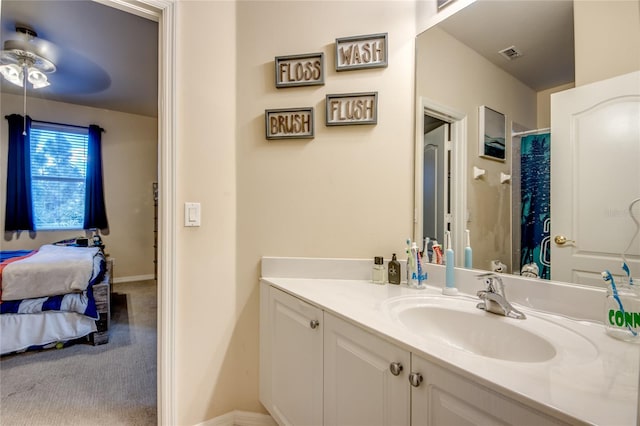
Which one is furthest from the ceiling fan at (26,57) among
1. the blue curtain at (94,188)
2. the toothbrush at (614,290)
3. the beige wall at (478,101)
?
the toothbrush at (614,290)

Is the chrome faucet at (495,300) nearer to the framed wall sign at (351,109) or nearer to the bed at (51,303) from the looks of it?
the framed wall sign at (351,109)

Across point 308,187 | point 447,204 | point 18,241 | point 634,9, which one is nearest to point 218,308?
point 308,187

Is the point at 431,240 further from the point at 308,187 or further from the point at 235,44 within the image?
the point at 235,44

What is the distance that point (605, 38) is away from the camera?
901 mm

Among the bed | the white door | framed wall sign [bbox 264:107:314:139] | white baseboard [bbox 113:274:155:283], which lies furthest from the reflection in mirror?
white baseboard [bbox 113:274:155:283]

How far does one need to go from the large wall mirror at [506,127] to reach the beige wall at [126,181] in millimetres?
4633

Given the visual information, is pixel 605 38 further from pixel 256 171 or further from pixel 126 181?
pixel 126 181

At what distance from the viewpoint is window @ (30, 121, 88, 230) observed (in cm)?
394

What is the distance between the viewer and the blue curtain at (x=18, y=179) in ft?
12.3

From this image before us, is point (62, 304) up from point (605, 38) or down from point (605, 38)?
down

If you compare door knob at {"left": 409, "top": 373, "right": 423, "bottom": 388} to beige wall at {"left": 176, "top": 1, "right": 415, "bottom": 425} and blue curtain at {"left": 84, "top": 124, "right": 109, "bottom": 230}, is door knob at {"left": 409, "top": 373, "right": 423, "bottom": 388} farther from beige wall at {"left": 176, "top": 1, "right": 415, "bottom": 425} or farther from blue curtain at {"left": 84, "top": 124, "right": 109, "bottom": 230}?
blue curtain at {"left": 84, "top": 124, "right": 109, "bottom": 230}

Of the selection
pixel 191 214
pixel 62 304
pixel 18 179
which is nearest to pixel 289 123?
pixel 191 214

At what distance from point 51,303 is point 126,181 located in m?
2.70

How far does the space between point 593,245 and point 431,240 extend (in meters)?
0.59
